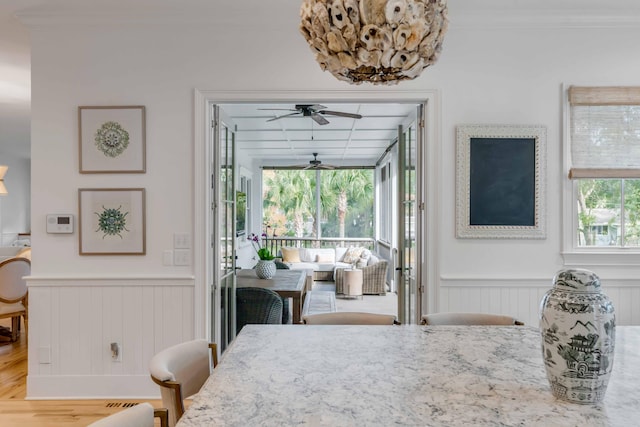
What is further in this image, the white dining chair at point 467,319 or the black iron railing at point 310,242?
the black iron railing at point 310,242

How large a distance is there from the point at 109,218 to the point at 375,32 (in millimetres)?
2581

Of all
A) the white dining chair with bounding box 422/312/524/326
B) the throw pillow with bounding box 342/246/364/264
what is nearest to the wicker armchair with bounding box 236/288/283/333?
the white dining chair with bounding box 422/312/524/326

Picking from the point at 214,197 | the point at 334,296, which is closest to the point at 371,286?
the point at 334,296

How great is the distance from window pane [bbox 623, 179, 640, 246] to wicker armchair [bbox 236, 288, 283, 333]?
270cm

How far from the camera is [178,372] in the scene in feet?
5.15

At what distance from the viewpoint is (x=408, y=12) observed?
1083 mm

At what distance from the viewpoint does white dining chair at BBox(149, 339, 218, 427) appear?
135 cm

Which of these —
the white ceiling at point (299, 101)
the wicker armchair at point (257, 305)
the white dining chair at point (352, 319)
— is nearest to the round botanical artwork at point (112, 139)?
the white ceiling at point (299, 101)

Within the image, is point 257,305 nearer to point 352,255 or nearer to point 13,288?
point 13,288

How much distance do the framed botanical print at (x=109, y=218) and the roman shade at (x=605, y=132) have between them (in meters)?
3.00

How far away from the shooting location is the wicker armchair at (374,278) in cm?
772

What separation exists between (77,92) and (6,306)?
112 inches

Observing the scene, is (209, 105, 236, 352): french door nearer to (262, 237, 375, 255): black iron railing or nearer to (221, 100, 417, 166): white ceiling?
(221, 100, 417, 166): white ceiling

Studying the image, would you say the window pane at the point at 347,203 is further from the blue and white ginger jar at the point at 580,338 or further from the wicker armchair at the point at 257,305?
the blue and white ginger jar at the point at 580,338
